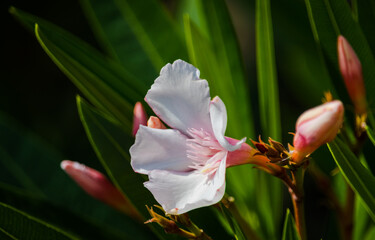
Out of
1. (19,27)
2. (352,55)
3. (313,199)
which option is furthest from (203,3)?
(313,199)

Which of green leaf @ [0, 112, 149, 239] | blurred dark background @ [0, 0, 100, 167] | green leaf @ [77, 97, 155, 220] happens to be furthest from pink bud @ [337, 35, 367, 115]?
blurred dark background @ [0, 0, 100, 167]

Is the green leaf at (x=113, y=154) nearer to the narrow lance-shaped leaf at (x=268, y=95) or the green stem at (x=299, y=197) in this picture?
the green stem at (x=299, y=197)

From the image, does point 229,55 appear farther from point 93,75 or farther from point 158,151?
point 158,151

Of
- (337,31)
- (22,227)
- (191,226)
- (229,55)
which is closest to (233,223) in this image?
(191,226)

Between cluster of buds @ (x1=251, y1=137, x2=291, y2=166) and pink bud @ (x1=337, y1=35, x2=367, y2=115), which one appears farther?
pink bud @ (x1=337, y1=35, x2=367, y2=115)

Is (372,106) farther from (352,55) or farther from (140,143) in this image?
(140,143)

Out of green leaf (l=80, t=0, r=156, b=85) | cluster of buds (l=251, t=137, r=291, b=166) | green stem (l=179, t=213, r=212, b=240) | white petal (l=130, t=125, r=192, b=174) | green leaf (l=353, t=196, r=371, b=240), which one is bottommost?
green leaf (l=353, t=196, r=371, b=240)

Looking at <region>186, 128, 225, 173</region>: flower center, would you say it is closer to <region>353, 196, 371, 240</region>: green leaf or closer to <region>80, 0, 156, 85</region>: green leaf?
<region>353, 196, 371, 240</region>: green leaf
